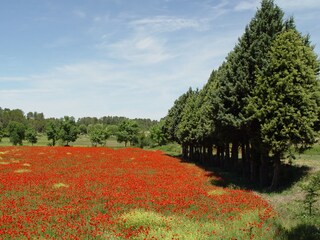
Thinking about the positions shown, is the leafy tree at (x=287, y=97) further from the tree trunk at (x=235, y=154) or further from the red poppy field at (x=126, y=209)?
the tree trunk at (x=235, y=154)

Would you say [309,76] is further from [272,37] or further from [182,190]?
[182,190]

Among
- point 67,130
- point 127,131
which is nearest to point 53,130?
point 67,130

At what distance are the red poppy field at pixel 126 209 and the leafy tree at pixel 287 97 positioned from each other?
4.89 m

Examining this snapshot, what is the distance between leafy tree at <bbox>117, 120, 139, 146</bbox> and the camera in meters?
110

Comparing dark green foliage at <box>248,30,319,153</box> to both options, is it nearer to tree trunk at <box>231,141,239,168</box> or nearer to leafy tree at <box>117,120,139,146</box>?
tree trunk at <box>231,141,239,168</box>

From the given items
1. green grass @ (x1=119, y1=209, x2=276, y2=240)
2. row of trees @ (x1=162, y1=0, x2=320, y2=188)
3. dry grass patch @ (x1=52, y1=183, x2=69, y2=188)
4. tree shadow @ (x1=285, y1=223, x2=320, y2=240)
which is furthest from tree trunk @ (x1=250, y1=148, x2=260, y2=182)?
dry grass patch @ (x1=52, y1=183, x2=69, y2=188)

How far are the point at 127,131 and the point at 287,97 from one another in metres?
91.8

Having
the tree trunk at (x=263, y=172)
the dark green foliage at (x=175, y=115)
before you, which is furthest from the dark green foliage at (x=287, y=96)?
the dark green foliage at (x=175, y=115)

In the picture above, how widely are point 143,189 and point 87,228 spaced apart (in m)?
9.87

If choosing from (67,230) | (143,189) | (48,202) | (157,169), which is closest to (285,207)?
(143,189)

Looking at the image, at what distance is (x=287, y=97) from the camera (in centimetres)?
2330

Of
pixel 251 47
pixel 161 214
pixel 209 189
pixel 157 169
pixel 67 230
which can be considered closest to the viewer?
pixel 67 230

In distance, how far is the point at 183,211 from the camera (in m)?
17.4

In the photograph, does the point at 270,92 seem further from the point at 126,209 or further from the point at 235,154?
the point at 235,154
